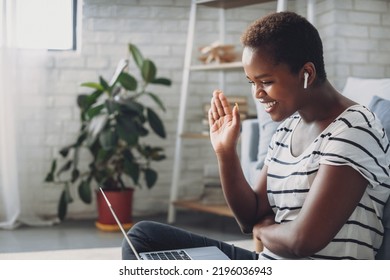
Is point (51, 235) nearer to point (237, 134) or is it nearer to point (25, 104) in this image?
point (25, 104)

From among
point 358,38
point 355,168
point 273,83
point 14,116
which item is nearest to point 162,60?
point 14,116

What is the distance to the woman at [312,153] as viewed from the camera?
896mm

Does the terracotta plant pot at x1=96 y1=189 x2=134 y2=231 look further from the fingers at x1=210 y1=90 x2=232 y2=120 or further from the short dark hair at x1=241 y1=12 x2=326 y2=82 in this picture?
the short dark hair at x1=241 y1=12 x2=326 y2=82

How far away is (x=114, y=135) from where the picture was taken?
2445 mm

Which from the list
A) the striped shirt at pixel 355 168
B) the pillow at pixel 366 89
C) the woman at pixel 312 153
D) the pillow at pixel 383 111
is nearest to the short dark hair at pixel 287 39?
the woman at pixel 312 153

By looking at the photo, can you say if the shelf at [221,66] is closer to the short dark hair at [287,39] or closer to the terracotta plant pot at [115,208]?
the terracotta plant pot at [115,208]

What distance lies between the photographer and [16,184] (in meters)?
2.61

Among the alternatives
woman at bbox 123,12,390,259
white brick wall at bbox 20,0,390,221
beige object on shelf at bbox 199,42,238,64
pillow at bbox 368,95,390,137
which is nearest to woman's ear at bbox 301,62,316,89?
woman at bbox 123,12,390,259

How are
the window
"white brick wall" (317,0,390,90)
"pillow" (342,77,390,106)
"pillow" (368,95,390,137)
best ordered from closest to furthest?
"pillow" (368,95,390,137) < "pillow" (342,77,390,106) < the window < "white brick wall" (317,0,390,90)

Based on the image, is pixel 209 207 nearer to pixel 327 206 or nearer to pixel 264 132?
pixel 264 132

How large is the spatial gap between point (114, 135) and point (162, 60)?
63cm

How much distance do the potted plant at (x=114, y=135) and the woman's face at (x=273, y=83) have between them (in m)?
1.51

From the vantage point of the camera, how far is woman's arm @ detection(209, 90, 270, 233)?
104 centimetres

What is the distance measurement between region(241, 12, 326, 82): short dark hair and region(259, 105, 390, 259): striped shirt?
12 centimetres
